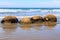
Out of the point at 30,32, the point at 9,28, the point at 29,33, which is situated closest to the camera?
the point at 29,33

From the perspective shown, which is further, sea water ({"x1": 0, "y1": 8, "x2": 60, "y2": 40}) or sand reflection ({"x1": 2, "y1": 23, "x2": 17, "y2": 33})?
sand reflection ({"x1": 2, "y1": 23, "x2": 17, "y2": 33})

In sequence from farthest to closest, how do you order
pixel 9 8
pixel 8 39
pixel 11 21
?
pixel 9 8 → pixel 11 21 → pixel 8 39

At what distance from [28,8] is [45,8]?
1738mm

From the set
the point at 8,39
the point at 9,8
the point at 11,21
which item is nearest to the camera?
the point at 8,39

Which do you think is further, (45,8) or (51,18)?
(45,8)

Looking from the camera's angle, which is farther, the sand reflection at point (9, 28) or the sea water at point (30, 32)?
the sand reflection at point (9, 28)

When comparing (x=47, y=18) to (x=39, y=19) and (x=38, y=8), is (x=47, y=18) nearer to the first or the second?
(x=39, y=19)

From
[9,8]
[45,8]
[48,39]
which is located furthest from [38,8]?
[48,39]

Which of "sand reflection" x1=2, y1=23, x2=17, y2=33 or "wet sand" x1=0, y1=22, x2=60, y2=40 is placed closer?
"wet sand" x1=0, y1=22, x2=60, y2=40

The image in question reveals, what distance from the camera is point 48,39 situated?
396 cm

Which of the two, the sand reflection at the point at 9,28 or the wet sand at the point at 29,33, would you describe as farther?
the sand reflection at the point at 9,28

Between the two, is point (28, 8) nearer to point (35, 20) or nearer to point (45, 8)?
point (45, 8)

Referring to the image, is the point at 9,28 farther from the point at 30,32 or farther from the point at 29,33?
the point at 29,33

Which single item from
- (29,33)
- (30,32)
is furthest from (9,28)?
(29,33)
